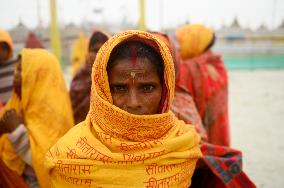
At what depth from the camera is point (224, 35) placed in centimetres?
2461

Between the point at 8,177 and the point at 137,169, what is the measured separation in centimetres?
116

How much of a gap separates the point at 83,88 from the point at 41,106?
767 millimetres

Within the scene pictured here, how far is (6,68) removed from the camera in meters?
4.49

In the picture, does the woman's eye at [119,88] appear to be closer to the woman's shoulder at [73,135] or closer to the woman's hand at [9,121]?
the woman's shoulder at [73,135]

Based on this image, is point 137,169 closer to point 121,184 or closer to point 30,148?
point 121,184

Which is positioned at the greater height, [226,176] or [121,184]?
[121,184]

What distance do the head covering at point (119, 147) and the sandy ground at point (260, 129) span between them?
3.34 metres

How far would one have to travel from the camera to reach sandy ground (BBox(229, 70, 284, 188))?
16.4 ft

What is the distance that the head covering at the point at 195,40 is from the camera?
15.1 ft

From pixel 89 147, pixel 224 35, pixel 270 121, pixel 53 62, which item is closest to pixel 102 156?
pixel 89 147

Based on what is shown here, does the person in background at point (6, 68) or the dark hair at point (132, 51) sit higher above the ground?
the dark hair at point (132, 51)

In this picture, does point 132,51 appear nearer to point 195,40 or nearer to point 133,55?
point 133,55

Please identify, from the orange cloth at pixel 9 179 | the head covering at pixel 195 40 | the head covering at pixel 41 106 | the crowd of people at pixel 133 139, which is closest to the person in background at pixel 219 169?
the crowd of people at pixel 133 139

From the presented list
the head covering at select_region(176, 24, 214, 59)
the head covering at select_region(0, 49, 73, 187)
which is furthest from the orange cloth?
the head covering at select_region(176, 24, 214, 59)
